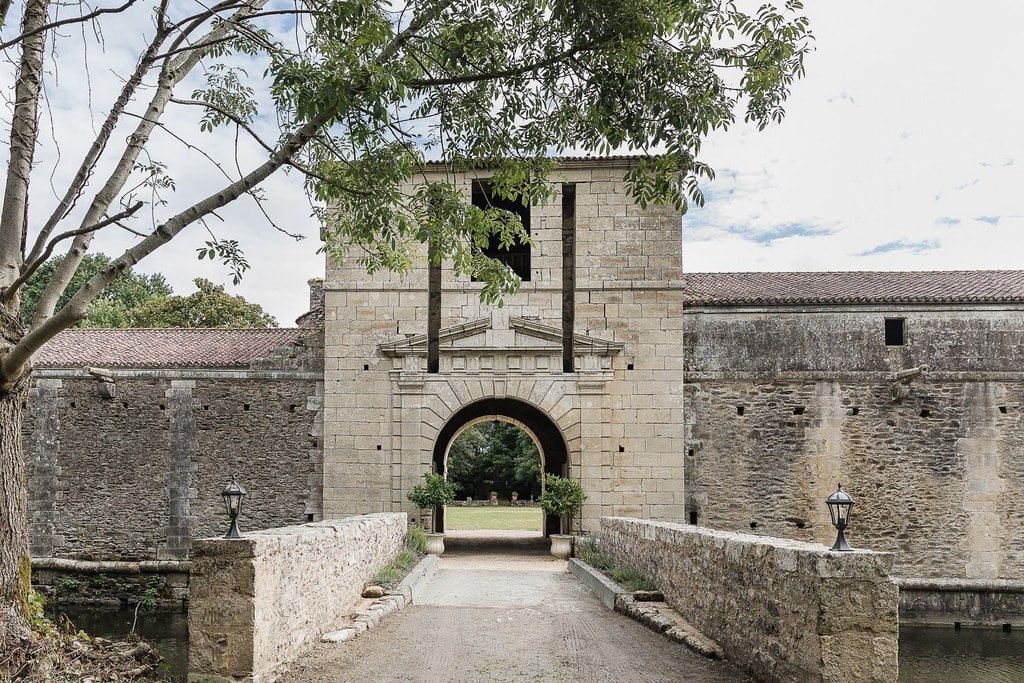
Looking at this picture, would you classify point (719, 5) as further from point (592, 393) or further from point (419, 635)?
point (592, 393)

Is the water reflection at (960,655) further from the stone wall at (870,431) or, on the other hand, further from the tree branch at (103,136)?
the tree branch at (103,136)

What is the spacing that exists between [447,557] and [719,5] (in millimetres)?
11033

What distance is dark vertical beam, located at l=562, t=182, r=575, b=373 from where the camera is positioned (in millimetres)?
15594

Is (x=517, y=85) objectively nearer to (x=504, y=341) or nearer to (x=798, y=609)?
(x=798, y=609)

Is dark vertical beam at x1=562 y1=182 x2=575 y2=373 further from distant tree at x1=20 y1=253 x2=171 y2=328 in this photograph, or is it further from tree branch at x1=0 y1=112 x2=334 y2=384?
distant tree at x1=20 y1=253 x2=171 y2=328

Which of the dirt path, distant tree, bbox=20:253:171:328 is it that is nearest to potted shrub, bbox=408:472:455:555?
the dirt path

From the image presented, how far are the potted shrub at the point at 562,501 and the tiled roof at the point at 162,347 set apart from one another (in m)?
5.79

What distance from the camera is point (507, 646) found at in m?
7.23

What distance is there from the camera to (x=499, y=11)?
6957 mm

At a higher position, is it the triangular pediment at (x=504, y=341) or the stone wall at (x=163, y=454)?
the triangular pediment at (x=504, y=341)

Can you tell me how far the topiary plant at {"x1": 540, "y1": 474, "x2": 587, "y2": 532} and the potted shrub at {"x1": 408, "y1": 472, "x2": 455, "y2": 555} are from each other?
67.2 inches

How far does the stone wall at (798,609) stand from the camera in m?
4.75

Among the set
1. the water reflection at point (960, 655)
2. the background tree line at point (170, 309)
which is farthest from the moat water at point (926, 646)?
the background tree line at point (170, 309)

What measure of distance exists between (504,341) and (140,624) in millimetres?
7804
